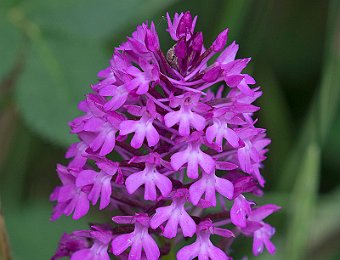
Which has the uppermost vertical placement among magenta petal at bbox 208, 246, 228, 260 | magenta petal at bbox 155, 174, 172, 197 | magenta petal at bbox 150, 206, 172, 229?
magenta petal at bbox 155, 174, 172, 197

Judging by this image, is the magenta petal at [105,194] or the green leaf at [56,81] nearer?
the magenta petal at [105,194]

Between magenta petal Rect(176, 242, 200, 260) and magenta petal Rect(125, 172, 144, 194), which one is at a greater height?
magenta petal Rect(125, 172, 144, 194)

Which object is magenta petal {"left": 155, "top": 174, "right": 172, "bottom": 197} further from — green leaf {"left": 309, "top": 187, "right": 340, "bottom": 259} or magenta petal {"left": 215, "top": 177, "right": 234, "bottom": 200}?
green leaf {"left": 309, "top": 187, "right": 340, "bottom": 259}

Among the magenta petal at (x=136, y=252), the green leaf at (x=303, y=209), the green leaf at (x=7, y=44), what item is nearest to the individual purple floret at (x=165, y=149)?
the magenta petal at (x=136, y=252)

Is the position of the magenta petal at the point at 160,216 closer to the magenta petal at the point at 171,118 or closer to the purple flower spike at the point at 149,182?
the purple flower spike at the point at 149,182

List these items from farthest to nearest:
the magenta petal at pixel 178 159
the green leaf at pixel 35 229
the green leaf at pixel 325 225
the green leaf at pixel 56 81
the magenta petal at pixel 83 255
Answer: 1. the green leaf at pixel 325 225
2. the green leaf at pixel 35 229
3. the green leaf at pixel 56 81
4. the magenta petal at pixel 83 255
5. the magenta petal at pixel 178 159

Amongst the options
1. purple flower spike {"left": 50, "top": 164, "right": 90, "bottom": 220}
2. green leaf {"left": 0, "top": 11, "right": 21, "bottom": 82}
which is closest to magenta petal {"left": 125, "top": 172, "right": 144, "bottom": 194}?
purple flower spike {"left": 50, "top": 164, "right": 90, "bottom": 220}
